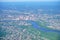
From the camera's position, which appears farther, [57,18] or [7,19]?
[7,19]

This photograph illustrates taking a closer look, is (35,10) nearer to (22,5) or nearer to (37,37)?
(22,5)

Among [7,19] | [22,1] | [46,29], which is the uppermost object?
[22,1]

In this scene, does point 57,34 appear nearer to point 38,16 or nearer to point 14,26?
point 38,16

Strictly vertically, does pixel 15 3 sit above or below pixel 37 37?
above

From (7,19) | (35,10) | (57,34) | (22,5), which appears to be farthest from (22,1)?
(57,34)

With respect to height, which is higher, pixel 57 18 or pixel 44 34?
pixel 57 18

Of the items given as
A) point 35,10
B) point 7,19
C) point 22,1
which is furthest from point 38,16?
point 7,19

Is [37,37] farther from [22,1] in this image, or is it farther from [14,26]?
[22,1]

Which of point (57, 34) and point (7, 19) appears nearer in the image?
point (57, 34)

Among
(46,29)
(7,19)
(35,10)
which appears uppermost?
(35,10)
